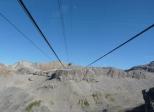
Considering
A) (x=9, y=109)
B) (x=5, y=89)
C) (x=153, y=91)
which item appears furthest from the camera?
(x=5, y=89)

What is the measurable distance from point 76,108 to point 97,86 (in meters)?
42.0

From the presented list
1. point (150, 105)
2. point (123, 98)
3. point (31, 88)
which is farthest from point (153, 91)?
point (31, 88)

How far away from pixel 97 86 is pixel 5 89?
69.1 m

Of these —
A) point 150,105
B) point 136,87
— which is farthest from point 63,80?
point 150,105

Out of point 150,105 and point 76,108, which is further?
point 76,108

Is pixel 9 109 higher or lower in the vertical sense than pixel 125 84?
lower

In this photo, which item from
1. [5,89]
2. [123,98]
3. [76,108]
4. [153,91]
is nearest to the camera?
[153,91]

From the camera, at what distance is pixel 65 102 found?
153750mm

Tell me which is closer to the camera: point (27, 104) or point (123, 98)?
point (27, 104)

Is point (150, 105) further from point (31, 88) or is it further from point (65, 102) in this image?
point (31, 88)

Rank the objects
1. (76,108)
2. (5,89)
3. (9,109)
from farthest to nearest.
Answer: (5,89), (76,108), (9,109)

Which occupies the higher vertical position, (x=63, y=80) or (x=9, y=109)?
(x=63, y=80)

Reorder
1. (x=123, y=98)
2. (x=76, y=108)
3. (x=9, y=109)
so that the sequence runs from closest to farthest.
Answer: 1. (x=9, y=109)
2. (x=76, y=108)
3. (x=123, y=98)

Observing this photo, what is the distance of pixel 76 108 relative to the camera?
484 ft
